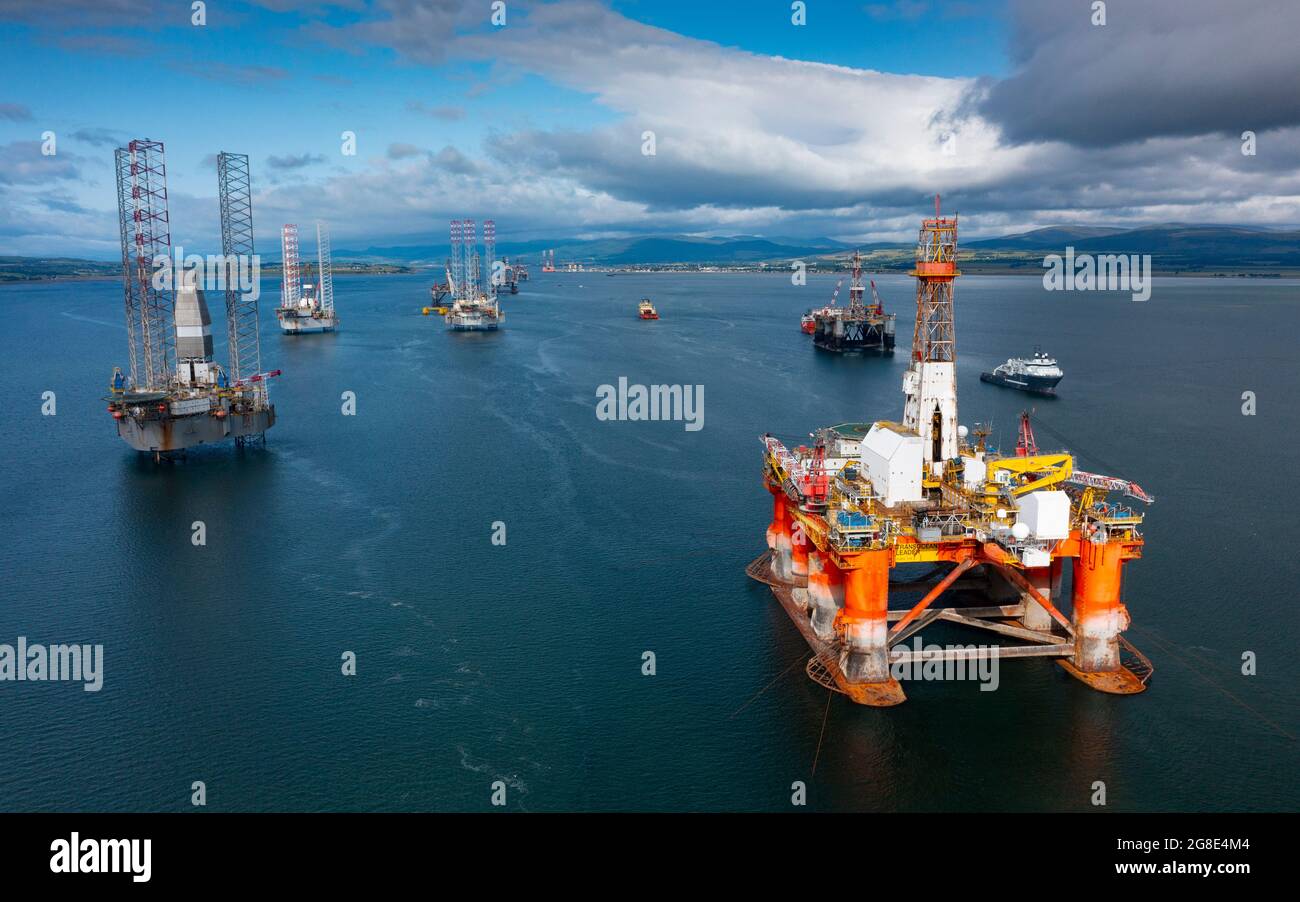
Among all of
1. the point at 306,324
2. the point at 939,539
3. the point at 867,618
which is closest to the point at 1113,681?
the point at 939,539

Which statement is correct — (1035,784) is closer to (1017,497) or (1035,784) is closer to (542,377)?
(1017,497)

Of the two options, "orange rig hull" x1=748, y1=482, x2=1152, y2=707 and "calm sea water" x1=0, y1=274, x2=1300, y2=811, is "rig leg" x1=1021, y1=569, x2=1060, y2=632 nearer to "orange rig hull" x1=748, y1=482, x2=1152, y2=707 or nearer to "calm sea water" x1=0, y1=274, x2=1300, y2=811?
"orange rig hull" x1=748, y1=482, x2=1152, y2=707

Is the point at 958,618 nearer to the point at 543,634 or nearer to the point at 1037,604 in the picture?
the point at 1037,604

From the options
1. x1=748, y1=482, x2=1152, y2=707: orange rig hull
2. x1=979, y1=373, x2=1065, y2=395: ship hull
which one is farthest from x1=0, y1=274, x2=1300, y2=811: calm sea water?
x1=979, y1=373, x2=1065, y2=395: ship hull

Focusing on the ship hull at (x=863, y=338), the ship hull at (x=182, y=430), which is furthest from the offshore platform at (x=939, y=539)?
the ship hull at (x=863, y=338)

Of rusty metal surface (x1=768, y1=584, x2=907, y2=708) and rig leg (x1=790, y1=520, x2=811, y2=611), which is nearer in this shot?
rusty metal surface (x1=768, y1=584, x2=907, y2=708)

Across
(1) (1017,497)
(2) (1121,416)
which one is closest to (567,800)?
(1) (1017,497)
